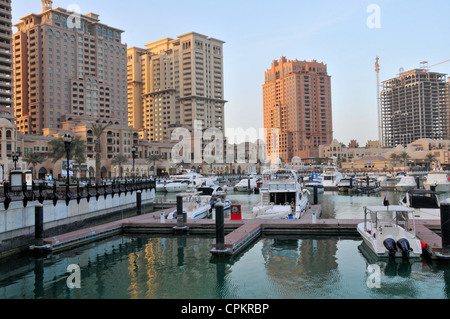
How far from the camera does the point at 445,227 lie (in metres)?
21.5

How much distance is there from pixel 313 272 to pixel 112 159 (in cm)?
9891

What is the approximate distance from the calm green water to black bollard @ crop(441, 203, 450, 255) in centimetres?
91

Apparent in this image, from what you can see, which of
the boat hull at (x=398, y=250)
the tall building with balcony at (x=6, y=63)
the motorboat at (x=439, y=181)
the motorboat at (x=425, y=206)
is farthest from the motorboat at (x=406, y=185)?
the tall building with balcony at (x=6, y=63)

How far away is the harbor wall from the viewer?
2522 centimetres

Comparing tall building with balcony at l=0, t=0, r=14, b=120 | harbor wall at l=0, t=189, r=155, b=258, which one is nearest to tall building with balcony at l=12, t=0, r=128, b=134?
tall building with balcony at l=0, t=0, r=14, b=120

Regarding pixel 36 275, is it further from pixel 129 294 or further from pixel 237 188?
pixel 237 188

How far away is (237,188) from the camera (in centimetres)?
8269

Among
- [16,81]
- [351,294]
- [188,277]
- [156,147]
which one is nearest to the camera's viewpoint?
[351,294]

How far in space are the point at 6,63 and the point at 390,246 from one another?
111m

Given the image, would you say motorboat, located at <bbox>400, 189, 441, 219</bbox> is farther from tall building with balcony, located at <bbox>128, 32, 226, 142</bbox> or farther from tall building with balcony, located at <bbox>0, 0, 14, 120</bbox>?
tall building with balcony, located at <bbox>128, 32, 226, 142</bbox>

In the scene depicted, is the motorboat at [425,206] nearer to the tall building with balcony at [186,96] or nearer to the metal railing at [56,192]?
the metal railing at [56,192]

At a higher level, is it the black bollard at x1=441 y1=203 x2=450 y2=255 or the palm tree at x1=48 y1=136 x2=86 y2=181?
the palm tree at x1=48 y1=136 x2=86 y2=181

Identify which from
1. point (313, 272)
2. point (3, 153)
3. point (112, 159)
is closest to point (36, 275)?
point (313, 272)

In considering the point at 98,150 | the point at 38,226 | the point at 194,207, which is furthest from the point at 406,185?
the point at 38,226
